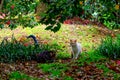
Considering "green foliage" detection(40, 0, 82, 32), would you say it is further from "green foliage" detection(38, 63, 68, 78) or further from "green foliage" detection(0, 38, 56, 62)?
"green foliage" detection(0, 38, 56, 62)

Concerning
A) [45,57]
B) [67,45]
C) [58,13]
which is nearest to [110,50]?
[45,57]

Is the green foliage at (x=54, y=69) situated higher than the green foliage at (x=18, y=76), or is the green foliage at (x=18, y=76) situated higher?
the green foliage at (x=18, y=76)

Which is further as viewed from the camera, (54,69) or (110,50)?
(110,50)

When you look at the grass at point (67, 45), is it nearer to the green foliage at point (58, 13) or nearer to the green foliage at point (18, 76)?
the green foliage at point (18, 76)

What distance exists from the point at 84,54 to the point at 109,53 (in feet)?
3.30

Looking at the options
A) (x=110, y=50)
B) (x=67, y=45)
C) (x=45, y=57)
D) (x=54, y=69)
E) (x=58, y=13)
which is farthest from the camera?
(x=67, y=45)

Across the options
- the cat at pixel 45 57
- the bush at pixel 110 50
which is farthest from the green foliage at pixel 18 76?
the bush at pixel 110 50

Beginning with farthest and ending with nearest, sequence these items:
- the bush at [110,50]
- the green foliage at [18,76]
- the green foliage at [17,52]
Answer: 1. the bush at [110,50]
2. the green foliage at [17,52]
3. the green foliage at [18,76]

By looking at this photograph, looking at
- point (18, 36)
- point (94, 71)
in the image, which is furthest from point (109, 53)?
point (18, 36)

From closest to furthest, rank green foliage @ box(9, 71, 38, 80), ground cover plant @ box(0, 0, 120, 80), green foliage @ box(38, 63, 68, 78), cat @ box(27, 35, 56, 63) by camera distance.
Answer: ground cover plant @ box(0, 0, 120, 80)
green foliage @ box(9, 71, 38, 80)
green foliage @ box(38, 63, 68, 78)
cat @ box(27, 35, 56, 63)

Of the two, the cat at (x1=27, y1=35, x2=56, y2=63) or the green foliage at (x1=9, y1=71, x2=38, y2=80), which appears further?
the cat at (x1=27, y1=35, x2=56, y2=63)

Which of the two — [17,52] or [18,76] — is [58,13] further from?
[17,52]

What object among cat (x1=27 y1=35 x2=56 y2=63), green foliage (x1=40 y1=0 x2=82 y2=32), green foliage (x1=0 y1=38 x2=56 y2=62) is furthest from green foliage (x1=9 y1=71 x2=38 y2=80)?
green foliage (x1=40 y1=0 x2=82 y2=32)

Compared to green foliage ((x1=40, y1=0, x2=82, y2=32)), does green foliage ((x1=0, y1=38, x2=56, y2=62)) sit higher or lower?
lower
